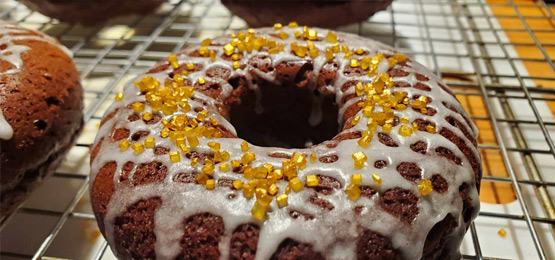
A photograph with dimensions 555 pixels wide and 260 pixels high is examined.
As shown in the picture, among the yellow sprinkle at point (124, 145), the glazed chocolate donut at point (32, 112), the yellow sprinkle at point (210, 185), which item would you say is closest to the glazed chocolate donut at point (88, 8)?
the glazed chocolate donut at point (32, 112)

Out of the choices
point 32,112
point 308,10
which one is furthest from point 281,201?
point 308,10

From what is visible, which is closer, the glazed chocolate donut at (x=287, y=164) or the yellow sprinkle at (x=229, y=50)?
the glazed chocolate donut at (x=287, y=164)

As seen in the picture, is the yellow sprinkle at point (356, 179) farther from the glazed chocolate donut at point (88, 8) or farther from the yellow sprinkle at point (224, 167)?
the glazed chocolate donut at point (88, 8)

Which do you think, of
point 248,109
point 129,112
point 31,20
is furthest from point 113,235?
point 31,20

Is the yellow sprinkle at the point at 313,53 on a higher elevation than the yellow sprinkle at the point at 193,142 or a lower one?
higher

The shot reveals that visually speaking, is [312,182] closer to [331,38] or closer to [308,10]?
[331,38]

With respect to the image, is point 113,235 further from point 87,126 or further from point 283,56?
point 87,126
